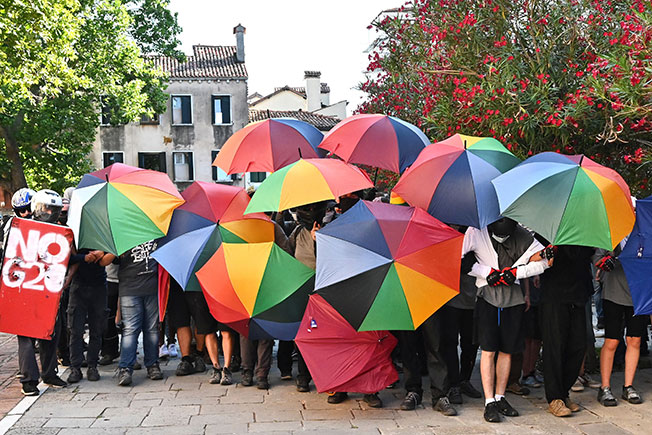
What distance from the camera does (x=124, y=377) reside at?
7.47 metres

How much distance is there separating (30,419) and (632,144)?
6.65 m

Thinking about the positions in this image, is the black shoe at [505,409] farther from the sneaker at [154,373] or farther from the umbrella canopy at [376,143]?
the sneaker at [154,373]

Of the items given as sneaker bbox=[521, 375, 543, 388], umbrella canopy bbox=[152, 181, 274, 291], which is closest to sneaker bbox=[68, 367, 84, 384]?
umbrella canopy bbox=[152, 181, 274, 291]

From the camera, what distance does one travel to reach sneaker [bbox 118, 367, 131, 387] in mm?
7461

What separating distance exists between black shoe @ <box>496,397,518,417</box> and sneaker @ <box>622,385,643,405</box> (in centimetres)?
120

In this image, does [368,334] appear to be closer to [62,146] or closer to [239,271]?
[239,271]

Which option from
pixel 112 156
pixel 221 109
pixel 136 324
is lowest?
pixel 136 324

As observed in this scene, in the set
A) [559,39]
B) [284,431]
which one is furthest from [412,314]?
[559,39]

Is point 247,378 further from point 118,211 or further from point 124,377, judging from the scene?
point 118,211

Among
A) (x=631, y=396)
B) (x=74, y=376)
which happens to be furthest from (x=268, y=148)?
(x=631, y=396)

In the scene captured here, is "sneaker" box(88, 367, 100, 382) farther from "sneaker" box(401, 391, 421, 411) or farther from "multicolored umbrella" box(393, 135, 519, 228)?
"multicolored umbrella" box(393, 135, 519, 228)

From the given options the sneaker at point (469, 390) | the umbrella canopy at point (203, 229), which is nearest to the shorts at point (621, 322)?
the sneaker at point (469, 390)

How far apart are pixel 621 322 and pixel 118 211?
5006mm

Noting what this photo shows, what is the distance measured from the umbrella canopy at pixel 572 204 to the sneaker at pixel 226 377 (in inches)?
140
